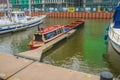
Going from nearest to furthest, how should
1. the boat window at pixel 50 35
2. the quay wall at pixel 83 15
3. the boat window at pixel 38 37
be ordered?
1. the boat window at pixel 38 37
2. the boat window at pixel 50 35
3. the quay wall at pixel 83 15

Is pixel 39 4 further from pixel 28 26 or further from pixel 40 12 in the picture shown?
pixel 28 26

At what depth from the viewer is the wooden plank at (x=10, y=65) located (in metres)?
8.17

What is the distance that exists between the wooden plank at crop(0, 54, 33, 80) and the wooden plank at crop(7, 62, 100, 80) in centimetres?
35

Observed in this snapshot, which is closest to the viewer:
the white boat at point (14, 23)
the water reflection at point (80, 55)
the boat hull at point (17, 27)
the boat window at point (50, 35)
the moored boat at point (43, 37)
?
the water reflection at point (80, 55)

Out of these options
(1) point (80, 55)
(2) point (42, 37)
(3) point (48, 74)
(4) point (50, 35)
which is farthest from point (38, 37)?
(3) point (48, 74)

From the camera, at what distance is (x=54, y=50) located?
15938 mm

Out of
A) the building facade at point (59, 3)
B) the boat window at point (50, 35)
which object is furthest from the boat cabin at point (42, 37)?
the building facade at point (59, 3)

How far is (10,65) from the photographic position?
30.1 ft

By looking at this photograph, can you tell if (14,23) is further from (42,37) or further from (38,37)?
(42,37)

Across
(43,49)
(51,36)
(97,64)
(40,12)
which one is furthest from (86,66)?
(40,12)

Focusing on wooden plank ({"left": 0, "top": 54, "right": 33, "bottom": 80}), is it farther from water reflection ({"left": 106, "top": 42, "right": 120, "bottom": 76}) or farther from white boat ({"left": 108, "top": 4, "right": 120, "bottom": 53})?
white boat ({"left": 108, "top": 4, "right": 120, "bottom": 53})

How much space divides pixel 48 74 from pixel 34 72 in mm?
730

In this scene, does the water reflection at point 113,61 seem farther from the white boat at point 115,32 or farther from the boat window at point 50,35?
the boat window at point 50,35

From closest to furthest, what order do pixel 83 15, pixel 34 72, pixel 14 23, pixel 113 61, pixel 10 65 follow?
pixel 34 72 < pixel 10 65 < pixel 113 61 < pixel 14 23 < pixel 83 15
